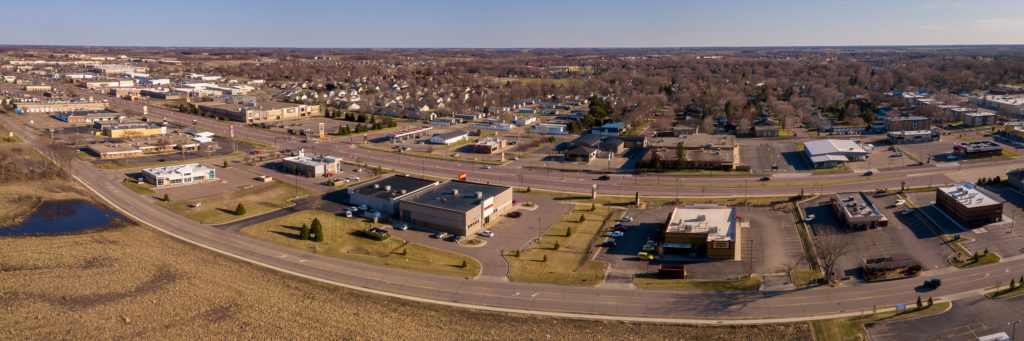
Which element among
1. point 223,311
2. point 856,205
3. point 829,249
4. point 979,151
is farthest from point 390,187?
point 979,151

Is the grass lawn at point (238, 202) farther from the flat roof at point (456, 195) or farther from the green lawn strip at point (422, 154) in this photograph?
the green lawn strip at point (422, 154)

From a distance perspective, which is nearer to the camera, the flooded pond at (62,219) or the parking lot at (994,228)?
the parking lot at (994,228)

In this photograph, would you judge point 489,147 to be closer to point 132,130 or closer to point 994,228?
point 994,228

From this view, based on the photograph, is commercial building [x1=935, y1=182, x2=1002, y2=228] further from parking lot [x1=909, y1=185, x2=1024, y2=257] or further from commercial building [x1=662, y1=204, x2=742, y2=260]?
commercial building [x1=662, y1=204, x2=742, y2=260]

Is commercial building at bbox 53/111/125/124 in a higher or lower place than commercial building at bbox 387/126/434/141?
higher

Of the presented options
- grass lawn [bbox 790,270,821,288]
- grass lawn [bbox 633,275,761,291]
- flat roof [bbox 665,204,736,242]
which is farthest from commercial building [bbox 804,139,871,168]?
grass lawn [bbox 633,275,761,291]

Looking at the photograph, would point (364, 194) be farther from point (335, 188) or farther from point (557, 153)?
point (557, 153)

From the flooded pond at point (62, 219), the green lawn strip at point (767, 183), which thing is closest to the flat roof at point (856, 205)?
the green lawn strip at point (767, 183)

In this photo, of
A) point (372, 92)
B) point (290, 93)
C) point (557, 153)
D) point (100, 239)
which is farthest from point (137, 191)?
point (372, 92)
